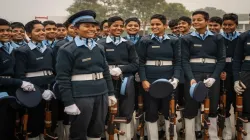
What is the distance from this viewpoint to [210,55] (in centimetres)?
502

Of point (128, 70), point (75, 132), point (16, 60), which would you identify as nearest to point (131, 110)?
point (128, 70)

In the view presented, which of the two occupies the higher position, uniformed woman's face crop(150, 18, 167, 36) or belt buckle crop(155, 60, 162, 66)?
uniformed woman's face crop(150, 18, 167, 36)

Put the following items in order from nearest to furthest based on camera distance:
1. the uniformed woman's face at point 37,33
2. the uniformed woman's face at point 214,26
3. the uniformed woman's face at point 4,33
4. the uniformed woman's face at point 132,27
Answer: the uniformed woman's face at point 4,33 → the uniformed woman's face at point 37,33 → the uniformed woman's face at point 132,27 → the uniformed woman's face at point 214,26

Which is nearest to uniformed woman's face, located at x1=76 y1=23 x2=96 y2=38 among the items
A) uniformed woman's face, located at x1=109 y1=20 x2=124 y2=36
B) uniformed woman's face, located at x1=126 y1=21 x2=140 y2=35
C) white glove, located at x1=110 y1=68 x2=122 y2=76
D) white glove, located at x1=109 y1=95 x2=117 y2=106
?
white glove, located at x1=110 y1=68 x2=122 y2=76

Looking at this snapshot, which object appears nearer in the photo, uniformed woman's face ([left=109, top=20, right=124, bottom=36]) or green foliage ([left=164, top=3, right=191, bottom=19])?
uniformed woman's face ([left=109, top=20, right=124, bottom=36])

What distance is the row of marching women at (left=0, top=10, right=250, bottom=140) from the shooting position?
3936 millimetres

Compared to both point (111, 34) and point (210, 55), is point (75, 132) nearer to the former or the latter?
point (111, 34)

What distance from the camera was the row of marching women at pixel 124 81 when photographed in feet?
12.9

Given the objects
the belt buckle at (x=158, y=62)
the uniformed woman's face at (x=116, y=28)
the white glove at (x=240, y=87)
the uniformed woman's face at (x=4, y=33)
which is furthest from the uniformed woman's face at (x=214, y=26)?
the uniformed woman's face at (x=4, y=33)

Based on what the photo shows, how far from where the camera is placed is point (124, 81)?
15.4ft

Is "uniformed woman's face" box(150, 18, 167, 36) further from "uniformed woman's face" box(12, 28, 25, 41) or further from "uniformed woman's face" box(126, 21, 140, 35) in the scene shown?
"uniformed woman's face" box(12, 28, 25, 41)

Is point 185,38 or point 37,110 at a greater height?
point 185,38

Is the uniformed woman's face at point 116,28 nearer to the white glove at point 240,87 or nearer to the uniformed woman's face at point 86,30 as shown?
the uniformed woman's face at point 86,30

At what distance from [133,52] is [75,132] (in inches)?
79.2
